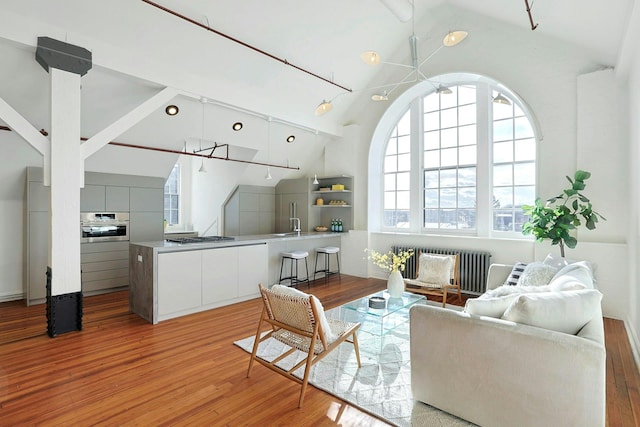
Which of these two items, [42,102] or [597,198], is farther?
[597,198]

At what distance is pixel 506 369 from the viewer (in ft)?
6.49

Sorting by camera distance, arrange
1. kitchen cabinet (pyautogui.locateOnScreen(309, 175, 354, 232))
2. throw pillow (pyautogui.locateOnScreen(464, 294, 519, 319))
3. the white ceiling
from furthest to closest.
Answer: kitchen cabinet (pyautogui.locateOnScreen(309, 175, 354, 232)), the white ceiling, throw pillow (pyautogui.locateOnScreen(464, 294, 519, 319))

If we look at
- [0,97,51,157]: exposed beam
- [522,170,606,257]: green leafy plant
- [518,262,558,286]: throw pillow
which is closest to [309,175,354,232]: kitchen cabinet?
[522,170,606,257]: green leafy plant

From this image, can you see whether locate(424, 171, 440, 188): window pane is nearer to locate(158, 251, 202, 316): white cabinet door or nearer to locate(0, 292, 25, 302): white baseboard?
locate(158, 251, 202, 316): white cabinet door

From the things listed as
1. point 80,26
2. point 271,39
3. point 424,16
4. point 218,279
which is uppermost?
point 424,16

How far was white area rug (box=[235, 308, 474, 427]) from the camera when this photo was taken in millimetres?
2277

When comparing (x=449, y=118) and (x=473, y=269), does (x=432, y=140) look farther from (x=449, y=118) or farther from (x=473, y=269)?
(x=473, y=269)

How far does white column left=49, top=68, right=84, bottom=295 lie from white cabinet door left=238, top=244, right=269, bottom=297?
81.3 inches

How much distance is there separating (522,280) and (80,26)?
5433 mm

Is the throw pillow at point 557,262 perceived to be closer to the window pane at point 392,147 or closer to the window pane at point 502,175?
the window pane at point 502,175

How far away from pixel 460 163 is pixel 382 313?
3.84 meters

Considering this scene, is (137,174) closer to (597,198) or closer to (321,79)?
(321,79)

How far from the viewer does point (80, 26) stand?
3586mm

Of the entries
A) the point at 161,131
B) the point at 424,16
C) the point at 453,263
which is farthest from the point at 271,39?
the point at 453,263
